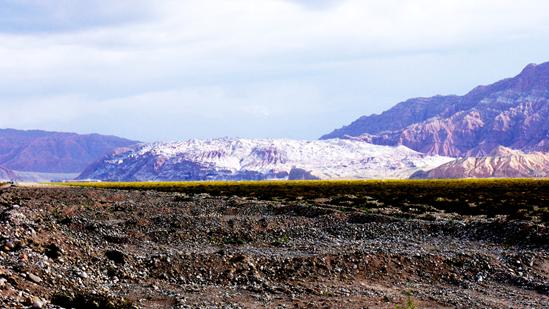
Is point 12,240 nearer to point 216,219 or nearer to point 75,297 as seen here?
point 75,297

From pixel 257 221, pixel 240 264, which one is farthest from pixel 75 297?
pixel 257 221

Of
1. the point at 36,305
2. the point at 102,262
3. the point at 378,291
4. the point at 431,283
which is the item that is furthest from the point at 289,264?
the point at 36,305

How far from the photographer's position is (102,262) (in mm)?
23438

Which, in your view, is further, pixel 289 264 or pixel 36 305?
pixel 289 264

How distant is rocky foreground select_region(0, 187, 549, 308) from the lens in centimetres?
1952

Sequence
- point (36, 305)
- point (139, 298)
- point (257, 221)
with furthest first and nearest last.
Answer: point (257, 221) → point (139, 298) → point (36, 305)

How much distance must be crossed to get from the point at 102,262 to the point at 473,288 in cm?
1376

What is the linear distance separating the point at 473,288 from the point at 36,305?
15.7 meters

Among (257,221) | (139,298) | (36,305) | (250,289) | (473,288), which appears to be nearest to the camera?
(36,305)

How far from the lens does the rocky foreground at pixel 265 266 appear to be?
19516 millimetres

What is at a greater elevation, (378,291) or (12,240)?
(12,240)

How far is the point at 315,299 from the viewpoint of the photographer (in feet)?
67.2

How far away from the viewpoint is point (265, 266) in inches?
960

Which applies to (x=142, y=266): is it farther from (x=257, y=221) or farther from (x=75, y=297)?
(x=257, y=221)
